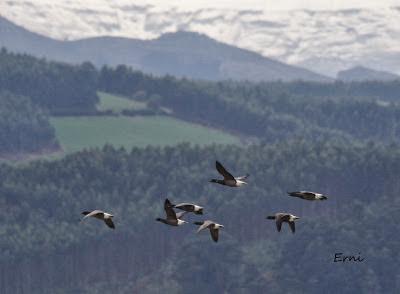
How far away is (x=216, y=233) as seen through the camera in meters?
88.4

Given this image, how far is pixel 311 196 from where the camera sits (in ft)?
287

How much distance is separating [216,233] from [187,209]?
6.01 ft

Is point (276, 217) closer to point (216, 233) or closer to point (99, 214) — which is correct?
point (216, 233)

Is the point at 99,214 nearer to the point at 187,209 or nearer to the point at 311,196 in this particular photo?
the point at 187,209

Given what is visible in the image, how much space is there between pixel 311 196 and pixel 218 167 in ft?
15.5

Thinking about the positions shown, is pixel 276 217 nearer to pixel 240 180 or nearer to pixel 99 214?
pixel 240 180

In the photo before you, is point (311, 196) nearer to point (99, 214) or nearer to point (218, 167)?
point (218, 167)

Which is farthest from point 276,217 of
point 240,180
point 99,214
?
point 99,214

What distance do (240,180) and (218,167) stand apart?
3.04 meters

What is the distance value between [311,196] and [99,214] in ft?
33.5

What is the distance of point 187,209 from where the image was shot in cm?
8856

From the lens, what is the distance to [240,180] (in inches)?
3521

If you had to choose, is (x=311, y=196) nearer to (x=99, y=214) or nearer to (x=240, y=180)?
(x=240, y=180)

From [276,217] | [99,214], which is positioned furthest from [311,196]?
[99,214]
